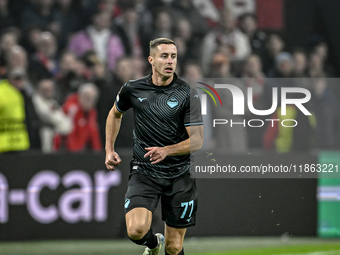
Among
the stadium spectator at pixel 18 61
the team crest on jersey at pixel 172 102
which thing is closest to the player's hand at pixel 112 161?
the team crest on jersey at pixel 172 102

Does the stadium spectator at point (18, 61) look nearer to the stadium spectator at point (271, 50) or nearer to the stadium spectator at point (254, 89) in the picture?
the stadium spectator at point (254, 89)

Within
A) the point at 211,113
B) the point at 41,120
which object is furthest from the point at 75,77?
the point at 211,113

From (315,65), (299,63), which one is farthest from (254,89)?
(315,65)

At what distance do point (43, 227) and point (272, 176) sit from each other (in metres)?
3.09

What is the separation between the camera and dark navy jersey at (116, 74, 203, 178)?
4.71m

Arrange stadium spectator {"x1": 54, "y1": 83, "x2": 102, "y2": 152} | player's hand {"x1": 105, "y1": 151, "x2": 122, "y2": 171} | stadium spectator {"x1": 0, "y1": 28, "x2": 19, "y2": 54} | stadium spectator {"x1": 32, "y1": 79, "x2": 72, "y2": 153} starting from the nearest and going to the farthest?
1. player's hand {"x1": 105, "y1": 151, "x2": 122, "y2": 171}
2. stadium spectator {"x1": 32, "y1": 79, "x2": 72, "y2": 153}
3. stadium spectator {"x1": 54, "y1": 83, "x2": 102, "y2": 152}
4. stadium spectator {"x1": 0, "y1": 28, "x2": 19, "y2": 54}

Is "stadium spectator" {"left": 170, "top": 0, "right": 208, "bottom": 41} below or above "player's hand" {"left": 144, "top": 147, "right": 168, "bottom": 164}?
above

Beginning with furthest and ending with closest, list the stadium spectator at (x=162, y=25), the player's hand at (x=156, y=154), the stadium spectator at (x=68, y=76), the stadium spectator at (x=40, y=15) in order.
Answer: the stadium spectator at (x=162, y=25) → the stadium spectator at (x=40, y=15) → the stadium spectator at (x=68, y=76) → the player's hand at (x=156, y=154)

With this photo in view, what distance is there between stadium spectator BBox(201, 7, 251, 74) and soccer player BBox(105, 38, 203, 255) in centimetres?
410

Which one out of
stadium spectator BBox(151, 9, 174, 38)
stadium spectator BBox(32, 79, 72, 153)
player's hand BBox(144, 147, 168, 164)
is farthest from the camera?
stadium spectator BBox(151, 9, 174, 38)

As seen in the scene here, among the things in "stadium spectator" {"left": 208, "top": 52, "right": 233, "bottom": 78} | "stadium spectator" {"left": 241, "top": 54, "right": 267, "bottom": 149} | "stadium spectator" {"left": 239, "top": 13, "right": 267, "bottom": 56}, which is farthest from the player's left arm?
"stadium spectator" {"left": 239, "top": 13, "right": 267, "bottom": 56}

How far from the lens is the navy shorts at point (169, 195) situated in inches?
185

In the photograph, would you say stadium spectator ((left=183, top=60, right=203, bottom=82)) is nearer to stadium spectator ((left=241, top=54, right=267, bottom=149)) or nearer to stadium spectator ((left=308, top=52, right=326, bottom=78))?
stadium spectator ((left=241, top=54, right=267, bottom=149))

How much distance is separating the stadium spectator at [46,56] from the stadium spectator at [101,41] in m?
0.39
